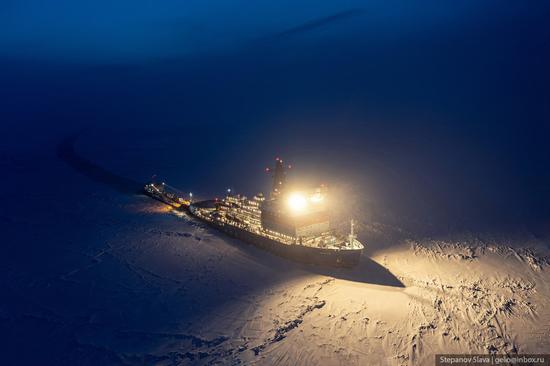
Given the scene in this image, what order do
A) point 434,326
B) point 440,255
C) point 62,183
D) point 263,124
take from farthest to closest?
point 263,124, point 62,183, point 440,255, point 434,326

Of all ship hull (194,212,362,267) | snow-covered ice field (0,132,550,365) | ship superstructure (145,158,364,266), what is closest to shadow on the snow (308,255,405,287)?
snow-covered ice field (0,132,550,365)

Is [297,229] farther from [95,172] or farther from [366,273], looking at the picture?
[95,172]

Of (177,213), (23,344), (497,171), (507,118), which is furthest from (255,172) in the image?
(507,118)

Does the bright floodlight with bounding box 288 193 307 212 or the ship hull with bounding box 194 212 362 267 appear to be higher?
the bright floodlight with bounding box 288 193 307 212

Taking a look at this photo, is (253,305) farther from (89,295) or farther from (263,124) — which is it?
(263,124)

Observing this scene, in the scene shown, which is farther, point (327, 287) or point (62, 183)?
point (62, 183)

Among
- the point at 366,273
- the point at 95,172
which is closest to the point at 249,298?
the point at 366,273

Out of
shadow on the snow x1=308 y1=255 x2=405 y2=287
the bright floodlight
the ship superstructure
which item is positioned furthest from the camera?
the bright floodlight

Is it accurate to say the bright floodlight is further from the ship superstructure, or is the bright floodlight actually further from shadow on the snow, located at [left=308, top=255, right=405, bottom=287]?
shadow on the snow, located at [left=308, top=255, right=405, bottom=287]

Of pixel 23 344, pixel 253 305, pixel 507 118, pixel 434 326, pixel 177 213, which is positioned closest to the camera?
pixel 23 344
